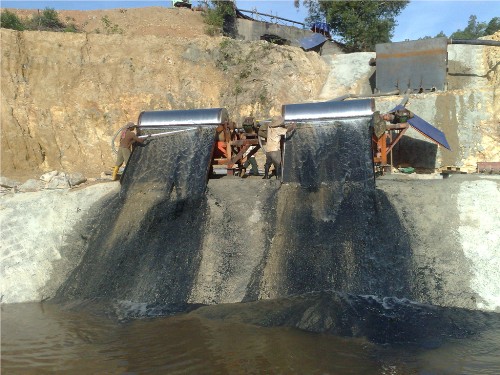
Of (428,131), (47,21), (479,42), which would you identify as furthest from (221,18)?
(428,131)

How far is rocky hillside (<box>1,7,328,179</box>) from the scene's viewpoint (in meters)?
14.7

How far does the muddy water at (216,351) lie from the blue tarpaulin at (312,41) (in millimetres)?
18847

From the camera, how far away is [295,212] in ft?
24.5

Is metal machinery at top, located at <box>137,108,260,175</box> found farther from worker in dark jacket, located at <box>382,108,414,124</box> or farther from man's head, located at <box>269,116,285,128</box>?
worker in dark jacket, located at <box>382,108,414,124</box>

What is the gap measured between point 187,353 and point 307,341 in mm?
1194

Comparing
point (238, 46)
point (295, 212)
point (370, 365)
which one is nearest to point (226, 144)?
point (295, 212)

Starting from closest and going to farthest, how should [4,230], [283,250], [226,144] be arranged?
[283,250], [4,230], [226,144]

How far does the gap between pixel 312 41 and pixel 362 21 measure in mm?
3031

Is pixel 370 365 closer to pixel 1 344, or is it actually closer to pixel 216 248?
pixel 216 248

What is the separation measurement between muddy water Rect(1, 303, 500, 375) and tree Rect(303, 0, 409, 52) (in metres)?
20.8

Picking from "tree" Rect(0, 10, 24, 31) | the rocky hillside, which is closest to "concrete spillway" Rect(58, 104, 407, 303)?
the rocky hillside

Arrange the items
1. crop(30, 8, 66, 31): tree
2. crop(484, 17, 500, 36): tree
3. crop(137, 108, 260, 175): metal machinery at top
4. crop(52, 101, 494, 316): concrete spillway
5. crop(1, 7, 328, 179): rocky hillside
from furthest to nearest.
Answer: crop(484, 17, 500, 36): tree
crop(30, 8, 66, 31): tree
crop(1, 7, 328, 179): rocky hillside
crop(137, 108, 260, 175): metal machinery at top
crop(52, 101, 494, 316): concrete spillway

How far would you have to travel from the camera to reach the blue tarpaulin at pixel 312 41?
22645mm

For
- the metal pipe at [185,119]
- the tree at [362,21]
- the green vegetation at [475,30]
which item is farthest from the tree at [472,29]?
the metal pipe at [185,119]
